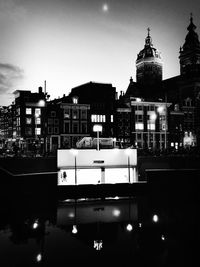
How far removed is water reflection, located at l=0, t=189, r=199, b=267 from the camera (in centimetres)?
1720

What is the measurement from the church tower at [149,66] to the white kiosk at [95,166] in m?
96.0

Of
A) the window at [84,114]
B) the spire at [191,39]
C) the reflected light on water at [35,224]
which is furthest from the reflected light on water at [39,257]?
the spire at [191,39]

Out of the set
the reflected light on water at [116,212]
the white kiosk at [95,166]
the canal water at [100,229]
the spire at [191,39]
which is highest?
Answer: the spire at [191,39]

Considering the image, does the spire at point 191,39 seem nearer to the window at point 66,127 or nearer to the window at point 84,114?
the window at point 84,114

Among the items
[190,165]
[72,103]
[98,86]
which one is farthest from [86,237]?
[98,86]

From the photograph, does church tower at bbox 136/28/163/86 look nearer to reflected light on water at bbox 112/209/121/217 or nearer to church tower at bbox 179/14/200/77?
church tower at bbox 179/14/200/77

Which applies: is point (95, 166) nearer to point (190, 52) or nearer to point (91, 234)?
point (91, 234)

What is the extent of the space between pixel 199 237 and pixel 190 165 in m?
27.6

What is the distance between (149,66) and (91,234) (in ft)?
371

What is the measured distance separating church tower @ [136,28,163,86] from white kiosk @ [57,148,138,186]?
95951 mm

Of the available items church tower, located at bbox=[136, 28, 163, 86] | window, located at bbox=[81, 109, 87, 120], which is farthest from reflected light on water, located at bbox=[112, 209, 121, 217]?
church tower, located at bbox=[136, 28, 163, 86]

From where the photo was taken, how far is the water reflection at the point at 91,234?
17.2 m

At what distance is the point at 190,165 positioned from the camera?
4781 centimetres

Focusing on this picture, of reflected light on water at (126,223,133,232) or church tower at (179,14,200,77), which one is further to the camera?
church tower at (179,14,200,77)
